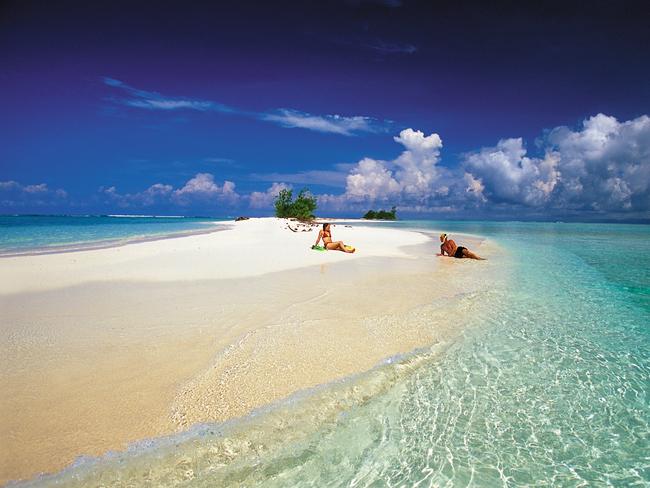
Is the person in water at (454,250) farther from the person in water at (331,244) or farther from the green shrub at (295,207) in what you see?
the green shrub at (295,207)

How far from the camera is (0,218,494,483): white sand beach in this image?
4.15 metres

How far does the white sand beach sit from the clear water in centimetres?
43

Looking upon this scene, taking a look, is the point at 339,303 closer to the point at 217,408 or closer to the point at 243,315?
the point at 243,315

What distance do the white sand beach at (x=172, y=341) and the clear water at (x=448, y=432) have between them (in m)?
0.43

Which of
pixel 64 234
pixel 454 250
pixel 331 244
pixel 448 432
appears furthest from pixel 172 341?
pixel 64 234

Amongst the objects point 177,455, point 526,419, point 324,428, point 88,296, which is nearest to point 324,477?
point 324,428

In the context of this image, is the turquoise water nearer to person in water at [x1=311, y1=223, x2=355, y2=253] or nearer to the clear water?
person in water at [x1=311, y1=223, x2=355, y2=253]

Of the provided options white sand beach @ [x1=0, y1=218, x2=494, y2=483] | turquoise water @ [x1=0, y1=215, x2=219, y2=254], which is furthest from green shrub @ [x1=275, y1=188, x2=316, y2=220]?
white sand beach @ [x1=0, y1=218, x2=494, y2=483]

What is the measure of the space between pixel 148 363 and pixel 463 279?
11.4 m

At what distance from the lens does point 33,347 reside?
6113mm

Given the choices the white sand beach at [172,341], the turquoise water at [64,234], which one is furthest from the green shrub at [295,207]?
the white sand beach at [172,341]

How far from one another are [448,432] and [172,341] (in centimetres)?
495

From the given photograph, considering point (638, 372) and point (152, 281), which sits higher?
point (152, 281)

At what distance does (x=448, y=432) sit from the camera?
4.16 metres
